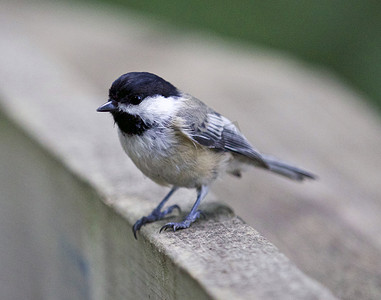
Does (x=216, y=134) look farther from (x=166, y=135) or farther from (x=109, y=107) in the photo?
(x=109, y=107)

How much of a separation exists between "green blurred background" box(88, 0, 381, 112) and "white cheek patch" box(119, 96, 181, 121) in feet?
13.6

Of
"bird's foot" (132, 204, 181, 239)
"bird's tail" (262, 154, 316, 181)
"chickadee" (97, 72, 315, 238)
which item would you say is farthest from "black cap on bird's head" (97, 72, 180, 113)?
"bird's tail" (262, 154, 316, 181)

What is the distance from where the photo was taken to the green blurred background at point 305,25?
20.0ft

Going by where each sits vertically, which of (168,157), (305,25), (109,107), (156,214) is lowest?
(156,214)

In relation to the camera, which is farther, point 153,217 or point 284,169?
point 284,169

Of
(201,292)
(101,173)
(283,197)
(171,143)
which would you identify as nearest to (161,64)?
(283,197)

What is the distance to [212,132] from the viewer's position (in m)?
2.47

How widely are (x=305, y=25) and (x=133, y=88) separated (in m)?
4.80

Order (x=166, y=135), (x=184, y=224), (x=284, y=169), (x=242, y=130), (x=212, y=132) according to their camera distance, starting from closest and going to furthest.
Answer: (x=184, y=224) → (x=166, y=135) → (x=212, y=132) → (x=284, y=169) → (x=242, y=130)

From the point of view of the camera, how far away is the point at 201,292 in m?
1.53

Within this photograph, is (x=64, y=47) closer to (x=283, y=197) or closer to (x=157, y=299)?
(x=283, y=197)

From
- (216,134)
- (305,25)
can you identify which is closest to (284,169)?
(216,134)

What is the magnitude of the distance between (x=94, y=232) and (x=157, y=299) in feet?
2.27

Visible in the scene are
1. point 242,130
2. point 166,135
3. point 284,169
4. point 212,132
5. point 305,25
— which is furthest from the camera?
point 305,25
